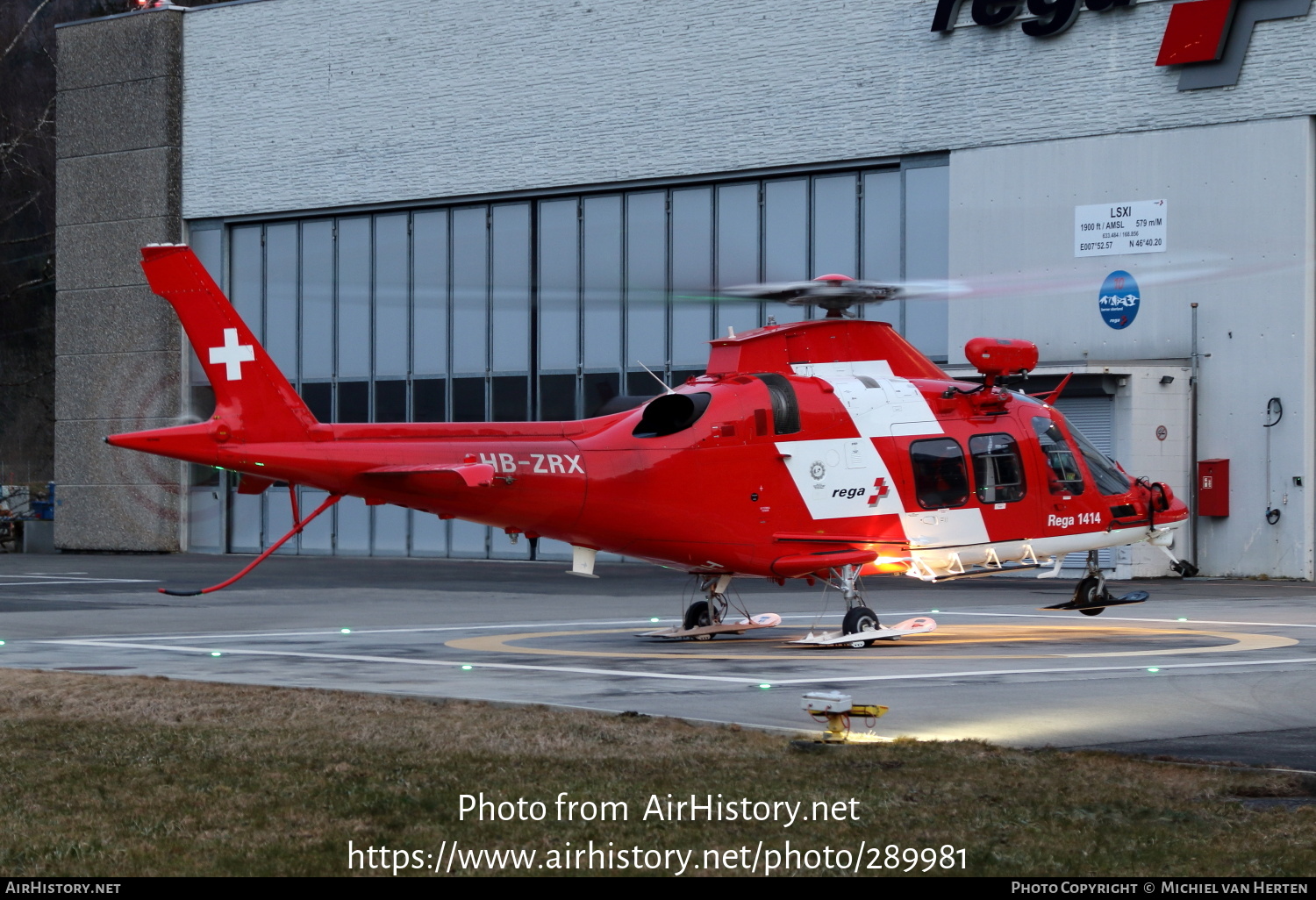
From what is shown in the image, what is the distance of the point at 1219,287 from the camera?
33.1 metres

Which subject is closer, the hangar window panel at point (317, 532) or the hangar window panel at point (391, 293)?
the hangar window panel at point (391, 293)

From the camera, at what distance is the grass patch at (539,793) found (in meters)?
7.62

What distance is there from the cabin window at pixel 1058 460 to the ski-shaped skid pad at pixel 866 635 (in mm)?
2787

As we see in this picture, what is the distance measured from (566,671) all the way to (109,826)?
761 cm

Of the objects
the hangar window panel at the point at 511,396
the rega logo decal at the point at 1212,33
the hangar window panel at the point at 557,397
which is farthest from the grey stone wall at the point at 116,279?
the rega logo decal at the point at 1212,33

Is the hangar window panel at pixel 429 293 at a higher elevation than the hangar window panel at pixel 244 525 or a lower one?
higher

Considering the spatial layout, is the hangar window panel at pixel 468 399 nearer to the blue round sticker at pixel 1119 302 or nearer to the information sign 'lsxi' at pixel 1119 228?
the information sign 'lsxi' at pixel 1119 228

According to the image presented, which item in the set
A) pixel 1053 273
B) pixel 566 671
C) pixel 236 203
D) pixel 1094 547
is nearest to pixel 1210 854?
pixel 566 671

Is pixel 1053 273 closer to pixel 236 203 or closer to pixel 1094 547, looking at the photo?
pixel 1094 547

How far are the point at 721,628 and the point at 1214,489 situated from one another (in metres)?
17.3

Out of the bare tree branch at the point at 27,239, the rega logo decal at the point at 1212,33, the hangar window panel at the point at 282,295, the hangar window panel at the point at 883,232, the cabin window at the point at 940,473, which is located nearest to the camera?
the cabin window at the point at 940,473

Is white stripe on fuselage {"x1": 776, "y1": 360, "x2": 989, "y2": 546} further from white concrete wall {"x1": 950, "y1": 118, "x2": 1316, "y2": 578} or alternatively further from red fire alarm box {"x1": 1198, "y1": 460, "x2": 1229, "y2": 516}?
red fire alarm box {"x1": 1198, "y1": 460, "x2": 1229, "y2": 516}

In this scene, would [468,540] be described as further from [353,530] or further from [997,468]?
[997,468]

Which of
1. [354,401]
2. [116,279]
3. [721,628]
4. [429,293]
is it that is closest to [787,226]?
[429,293]
